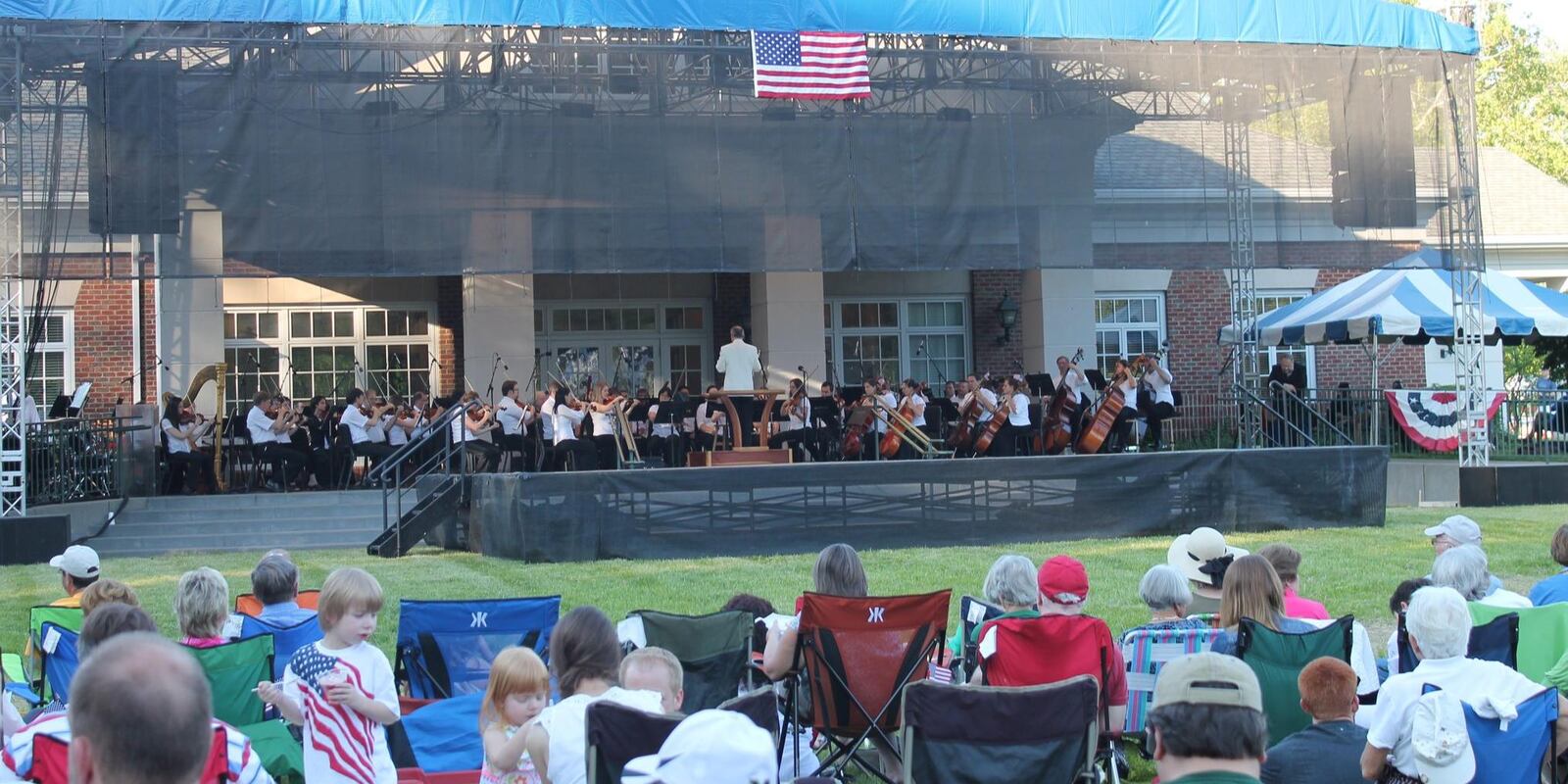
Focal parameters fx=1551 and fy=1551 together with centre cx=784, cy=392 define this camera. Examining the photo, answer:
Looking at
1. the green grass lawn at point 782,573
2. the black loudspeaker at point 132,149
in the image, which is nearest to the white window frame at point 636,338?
the black loudspeaker at point 132,149

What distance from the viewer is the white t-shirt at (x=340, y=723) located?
4.90 metres

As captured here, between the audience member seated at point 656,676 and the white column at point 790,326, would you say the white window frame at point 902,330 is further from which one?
the audience member seated at point 656,676

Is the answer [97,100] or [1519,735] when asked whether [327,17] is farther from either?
[1519,735]

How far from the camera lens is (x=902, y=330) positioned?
2538cm

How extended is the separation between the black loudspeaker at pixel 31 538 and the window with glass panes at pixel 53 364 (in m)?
8.14

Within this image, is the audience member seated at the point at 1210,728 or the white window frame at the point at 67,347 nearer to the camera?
the audience member seated at the point at 1210,728

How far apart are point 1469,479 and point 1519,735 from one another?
14.5 meters

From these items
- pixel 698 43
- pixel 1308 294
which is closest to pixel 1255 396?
pixel 698 43

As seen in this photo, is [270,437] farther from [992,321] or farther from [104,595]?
[104,595]

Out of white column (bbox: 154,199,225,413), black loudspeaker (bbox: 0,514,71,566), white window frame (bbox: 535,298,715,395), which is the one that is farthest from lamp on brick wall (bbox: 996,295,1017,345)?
black loudspeaker (bbox: 0,514,71,566)

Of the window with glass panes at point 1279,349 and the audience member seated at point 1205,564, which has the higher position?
the window with glass panes at point 1279,349

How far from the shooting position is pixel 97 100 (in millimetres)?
15953

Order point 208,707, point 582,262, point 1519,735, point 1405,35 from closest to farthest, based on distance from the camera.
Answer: point 208,707 → point 1519,735 → point 582,262 → point 1405,35

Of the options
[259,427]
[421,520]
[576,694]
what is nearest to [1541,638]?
[576,694]
